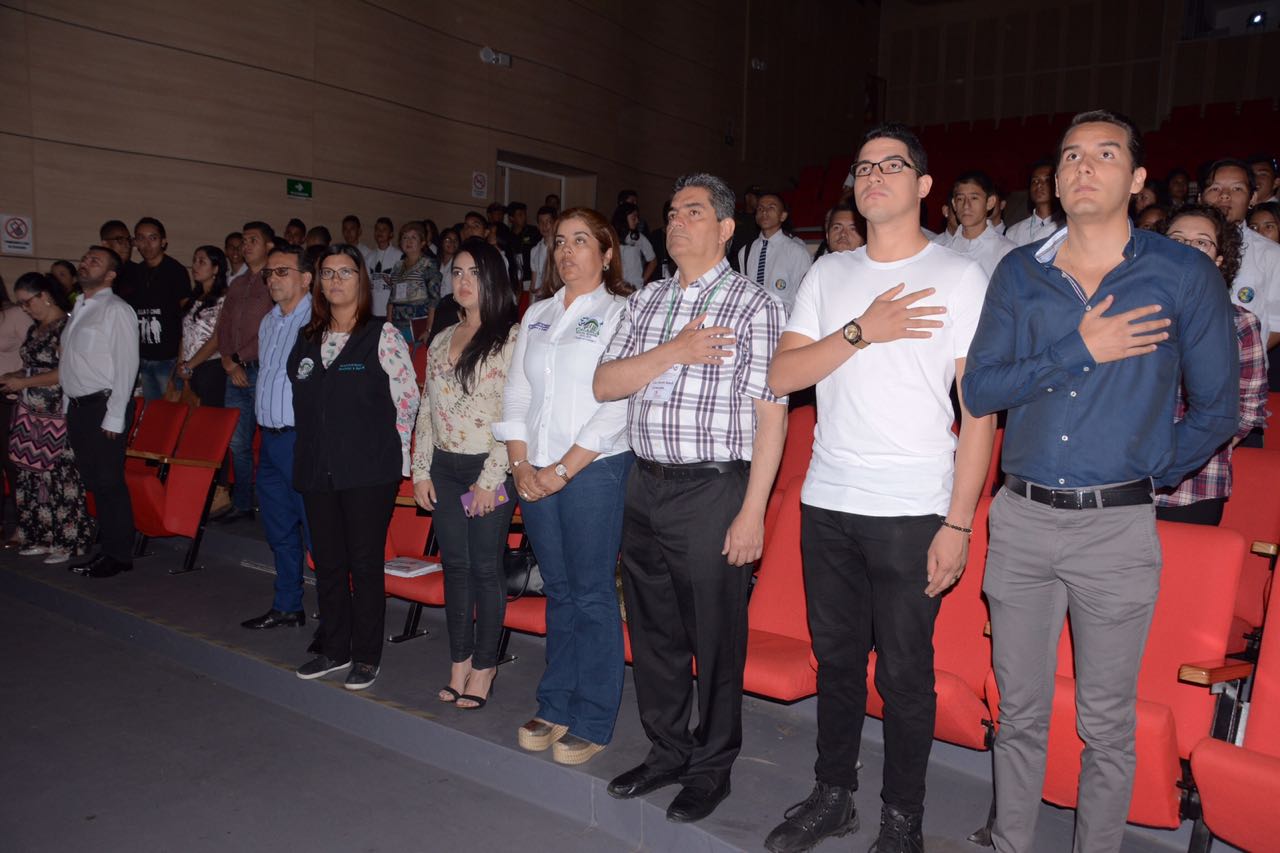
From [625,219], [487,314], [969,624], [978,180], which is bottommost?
[969,624]

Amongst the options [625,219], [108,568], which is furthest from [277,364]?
[625,219]

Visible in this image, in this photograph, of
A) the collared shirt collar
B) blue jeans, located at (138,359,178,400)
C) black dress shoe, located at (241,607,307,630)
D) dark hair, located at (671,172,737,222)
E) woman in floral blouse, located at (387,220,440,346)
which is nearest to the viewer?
the collared shirt collar

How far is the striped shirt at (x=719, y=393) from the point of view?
1984 mm

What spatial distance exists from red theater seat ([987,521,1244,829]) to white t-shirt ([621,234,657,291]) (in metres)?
5.18

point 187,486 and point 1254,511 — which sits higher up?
point 1254,511

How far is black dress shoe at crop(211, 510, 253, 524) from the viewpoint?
4.62 metres

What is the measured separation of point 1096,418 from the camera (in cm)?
158

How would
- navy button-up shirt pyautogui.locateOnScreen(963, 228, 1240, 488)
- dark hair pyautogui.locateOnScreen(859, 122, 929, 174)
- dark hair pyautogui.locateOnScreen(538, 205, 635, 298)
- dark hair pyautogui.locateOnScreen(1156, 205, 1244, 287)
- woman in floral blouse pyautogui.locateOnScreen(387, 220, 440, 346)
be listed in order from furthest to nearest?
1. woman in floral blouse pyautogui.locateOnScreen(387, 220, 440, 346)
2. dark hair pyautogui.locateOnScreen(538, 205, 635, 298)
3. dark hair pyautogui.locateOnScreen(1156, 205, 1244, 287)
4. dark hair pyautogui.locateOnScreen(859, 122, 929, 174)
5. navy button-up shirt pyautogui.locateOnScreen(963, 228, 1240, 488)

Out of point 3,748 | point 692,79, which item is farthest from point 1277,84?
point 3,748

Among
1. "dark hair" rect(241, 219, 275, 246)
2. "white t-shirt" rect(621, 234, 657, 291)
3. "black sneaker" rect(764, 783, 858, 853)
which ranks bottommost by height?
"black sneaker" rect(764, 783, 858, 853)

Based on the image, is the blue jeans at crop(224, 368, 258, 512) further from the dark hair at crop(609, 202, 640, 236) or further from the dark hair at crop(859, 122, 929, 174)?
the dark hair at crop(859, 122, 929, 174)

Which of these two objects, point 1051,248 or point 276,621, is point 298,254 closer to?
point 276,621

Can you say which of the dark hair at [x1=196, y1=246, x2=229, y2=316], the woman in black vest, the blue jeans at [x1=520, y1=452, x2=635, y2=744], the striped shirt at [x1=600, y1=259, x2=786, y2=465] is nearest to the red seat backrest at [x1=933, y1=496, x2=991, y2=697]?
the striped shirt at [x1=600, y1=259, x2=786, y2=465]

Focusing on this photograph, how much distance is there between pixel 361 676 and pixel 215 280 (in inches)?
124
